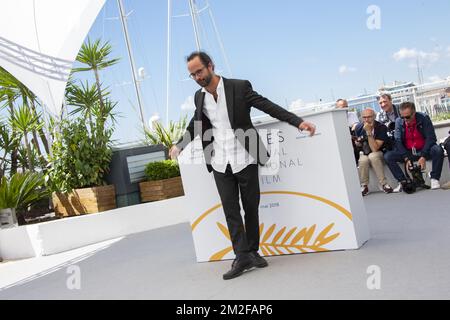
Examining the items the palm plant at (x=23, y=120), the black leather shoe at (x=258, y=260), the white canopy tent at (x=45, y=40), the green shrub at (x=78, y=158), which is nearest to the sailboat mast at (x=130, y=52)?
the palm plant at (x=23, y=120)

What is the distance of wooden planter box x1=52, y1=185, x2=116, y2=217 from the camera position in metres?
7.76

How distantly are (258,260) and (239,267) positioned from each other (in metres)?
0.17

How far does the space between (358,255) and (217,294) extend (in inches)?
37.1

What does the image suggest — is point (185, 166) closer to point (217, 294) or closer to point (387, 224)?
point (217, 294)

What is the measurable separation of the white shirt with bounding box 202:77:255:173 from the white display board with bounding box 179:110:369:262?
329 millimetres

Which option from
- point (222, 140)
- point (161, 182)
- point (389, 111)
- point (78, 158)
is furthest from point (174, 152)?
point (78, 158)

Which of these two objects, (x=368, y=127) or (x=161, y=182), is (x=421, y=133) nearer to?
(x=368, y=127)

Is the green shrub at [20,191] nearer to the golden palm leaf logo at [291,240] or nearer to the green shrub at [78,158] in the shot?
the green shrub at [78,158]

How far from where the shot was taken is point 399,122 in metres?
6.50

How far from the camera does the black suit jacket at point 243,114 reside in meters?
3.88

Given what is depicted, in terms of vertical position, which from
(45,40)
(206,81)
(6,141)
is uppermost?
(45,40)

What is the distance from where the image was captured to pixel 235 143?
3883 mm

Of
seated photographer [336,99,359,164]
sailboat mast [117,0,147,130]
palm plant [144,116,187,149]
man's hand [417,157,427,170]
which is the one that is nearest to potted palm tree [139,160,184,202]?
palm plant [144,116,187,149]
